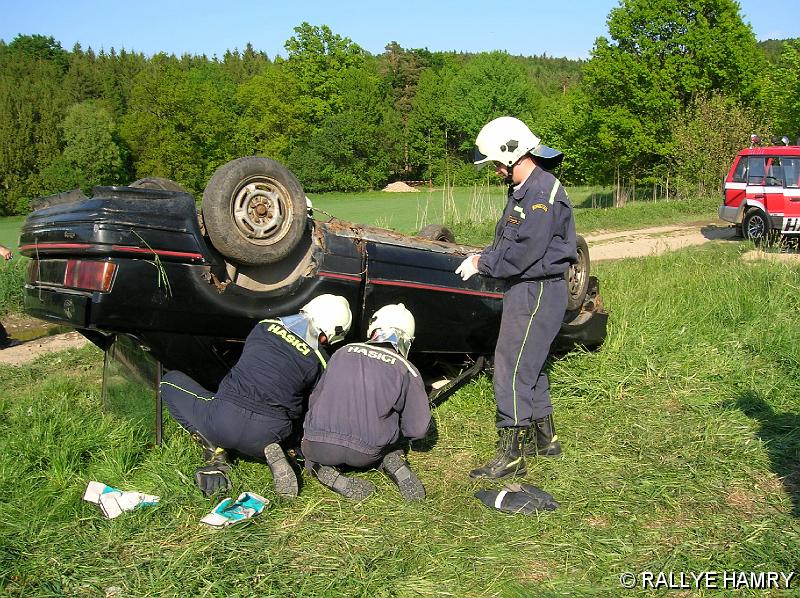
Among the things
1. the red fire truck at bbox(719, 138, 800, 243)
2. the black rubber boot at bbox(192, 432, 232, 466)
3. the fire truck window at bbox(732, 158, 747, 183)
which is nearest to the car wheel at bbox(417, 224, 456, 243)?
the black rubber boot at bbox(192, 432, 232, 466)

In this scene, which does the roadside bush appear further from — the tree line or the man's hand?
the tree line

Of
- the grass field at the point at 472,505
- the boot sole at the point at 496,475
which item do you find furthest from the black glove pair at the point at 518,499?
the boot sole at the point at 496,475

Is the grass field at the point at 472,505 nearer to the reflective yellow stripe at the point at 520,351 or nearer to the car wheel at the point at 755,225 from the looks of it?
the reflective yellow stripe at the point at 520,351

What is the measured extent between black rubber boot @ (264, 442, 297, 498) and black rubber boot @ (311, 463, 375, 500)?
0.60 ft

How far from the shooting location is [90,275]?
3.86 metres

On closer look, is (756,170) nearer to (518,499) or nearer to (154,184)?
(518,499)

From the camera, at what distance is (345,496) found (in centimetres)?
404

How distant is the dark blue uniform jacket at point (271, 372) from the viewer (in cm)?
402

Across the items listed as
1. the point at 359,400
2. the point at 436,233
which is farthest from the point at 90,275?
the point at 436,233

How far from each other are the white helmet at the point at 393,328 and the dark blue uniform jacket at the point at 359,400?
0.68 ft

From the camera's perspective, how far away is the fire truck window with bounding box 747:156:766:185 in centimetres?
1568

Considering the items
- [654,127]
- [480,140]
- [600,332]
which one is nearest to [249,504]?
[480,140]

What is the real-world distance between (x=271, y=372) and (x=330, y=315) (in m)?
0.49

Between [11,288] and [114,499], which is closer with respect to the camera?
[114,499]
